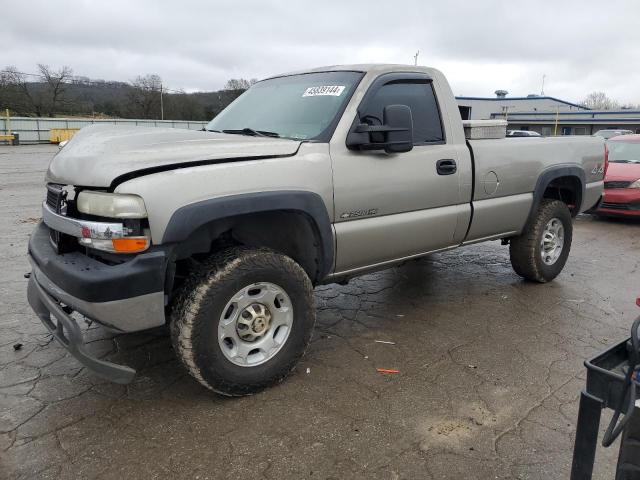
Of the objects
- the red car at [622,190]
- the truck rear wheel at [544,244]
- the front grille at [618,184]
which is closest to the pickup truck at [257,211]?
the truck rear wheel at [544,244]

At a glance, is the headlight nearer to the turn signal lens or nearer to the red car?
the turn signal lens

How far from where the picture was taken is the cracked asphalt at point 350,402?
8.09ft

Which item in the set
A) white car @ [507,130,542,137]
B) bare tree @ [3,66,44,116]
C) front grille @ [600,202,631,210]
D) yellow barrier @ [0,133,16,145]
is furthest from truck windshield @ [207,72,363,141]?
bare tree @ [3,66,44,116]

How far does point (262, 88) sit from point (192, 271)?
206 cm

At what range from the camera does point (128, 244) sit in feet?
8.35

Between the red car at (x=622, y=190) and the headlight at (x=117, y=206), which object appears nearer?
the headlight at (x=117, y=206)

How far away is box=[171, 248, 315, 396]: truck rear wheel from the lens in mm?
2754

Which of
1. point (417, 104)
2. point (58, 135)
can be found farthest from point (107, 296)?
point (58, 135)

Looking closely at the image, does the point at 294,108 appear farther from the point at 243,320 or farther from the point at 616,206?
the point at 616,206

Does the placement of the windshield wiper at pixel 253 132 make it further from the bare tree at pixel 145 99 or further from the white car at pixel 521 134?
the bare tree at pixel 145 99

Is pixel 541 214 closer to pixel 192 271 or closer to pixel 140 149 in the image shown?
pixel 192 271

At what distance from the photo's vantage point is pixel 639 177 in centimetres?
895

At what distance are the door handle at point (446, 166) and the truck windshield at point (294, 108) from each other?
2.95ft

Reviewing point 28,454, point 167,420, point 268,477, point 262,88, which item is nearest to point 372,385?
point 268,477
